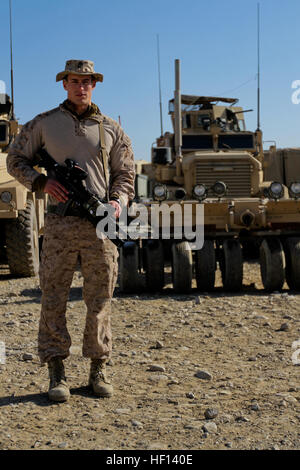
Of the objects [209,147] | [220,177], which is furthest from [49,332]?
[209,147]

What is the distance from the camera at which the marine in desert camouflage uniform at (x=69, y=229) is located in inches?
147

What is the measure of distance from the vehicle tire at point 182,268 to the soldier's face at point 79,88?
12.6ft

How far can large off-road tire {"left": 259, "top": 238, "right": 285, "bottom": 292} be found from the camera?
24.3 feet

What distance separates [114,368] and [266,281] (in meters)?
3.48

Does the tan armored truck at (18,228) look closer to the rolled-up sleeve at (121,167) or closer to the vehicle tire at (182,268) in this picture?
the vehicle tire at (182,268)

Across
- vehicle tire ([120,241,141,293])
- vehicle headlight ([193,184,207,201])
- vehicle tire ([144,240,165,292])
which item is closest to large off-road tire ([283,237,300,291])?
vehicle headlight ([193,184,207,201])

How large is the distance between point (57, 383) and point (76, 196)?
3.53 feet

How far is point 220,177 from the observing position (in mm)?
9609

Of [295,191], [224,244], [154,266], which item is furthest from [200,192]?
[295,191]

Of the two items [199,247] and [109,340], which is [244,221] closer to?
[199,247]

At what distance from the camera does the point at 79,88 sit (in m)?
3.73

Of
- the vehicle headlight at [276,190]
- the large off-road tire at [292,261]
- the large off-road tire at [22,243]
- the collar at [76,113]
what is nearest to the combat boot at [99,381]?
the collar at [76,113]

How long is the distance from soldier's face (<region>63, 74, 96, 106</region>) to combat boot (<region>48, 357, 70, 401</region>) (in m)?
1.49

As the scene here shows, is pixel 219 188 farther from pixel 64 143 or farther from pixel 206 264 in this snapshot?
pixel 64 143
